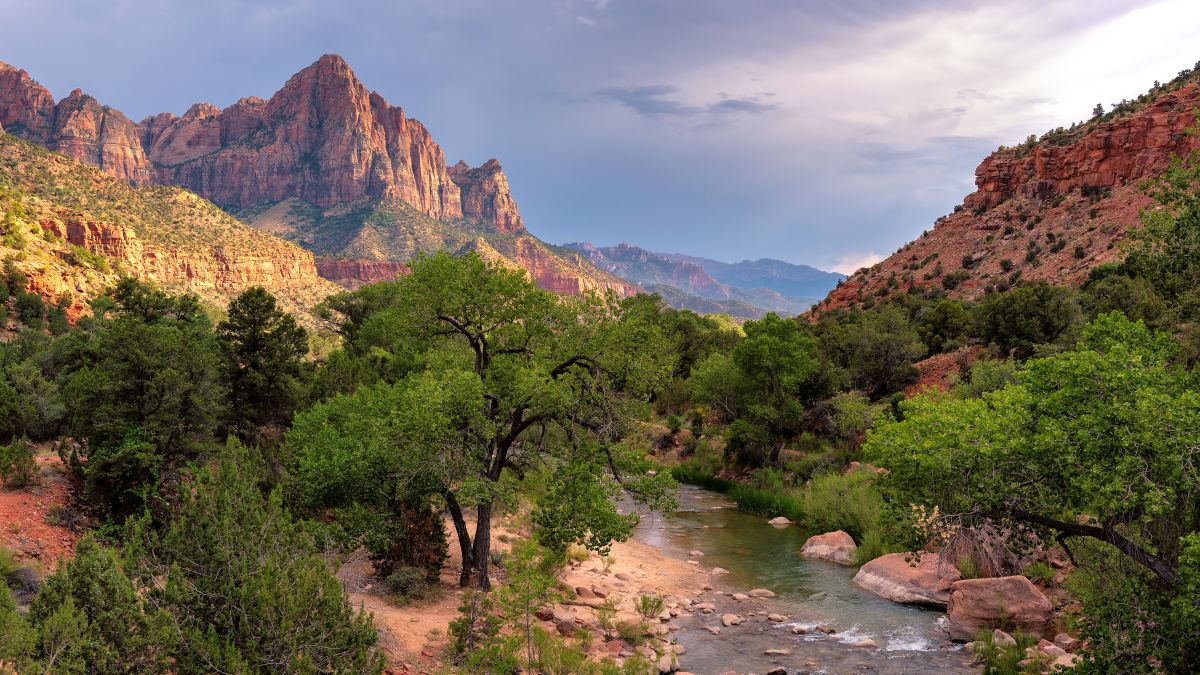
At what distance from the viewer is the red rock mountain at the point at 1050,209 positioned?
63.9 meters

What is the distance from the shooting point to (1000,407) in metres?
12.7

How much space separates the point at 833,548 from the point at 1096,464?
16596 millimetres

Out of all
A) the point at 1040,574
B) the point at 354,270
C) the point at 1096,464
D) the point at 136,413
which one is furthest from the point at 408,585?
the point at 354,270

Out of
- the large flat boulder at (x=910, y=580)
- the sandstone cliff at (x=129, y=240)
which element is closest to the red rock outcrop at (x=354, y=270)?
the sandstone cliff at (x=129, y=240)

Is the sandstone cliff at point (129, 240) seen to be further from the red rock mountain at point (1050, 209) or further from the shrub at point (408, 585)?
the red rock mountain at point (1050, 209)

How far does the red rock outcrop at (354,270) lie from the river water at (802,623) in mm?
165505

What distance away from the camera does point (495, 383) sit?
16891 mm

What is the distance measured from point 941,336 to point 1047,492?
42010 millimetres

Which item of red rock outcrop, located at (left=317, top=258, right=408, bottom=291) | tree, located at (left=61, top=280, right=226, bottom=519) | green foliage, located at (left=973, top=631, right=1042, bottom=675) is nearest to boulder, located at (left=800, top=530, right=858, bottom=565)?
green foliage, located at (left=973, top=631, right=1042, bottom=675)

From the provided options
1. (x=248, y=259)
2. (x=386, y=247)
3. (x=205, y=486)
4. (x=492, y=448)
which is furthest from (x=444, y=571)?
(x=386, y=247)

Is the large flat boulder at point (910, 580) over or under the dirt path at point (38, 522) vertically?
under

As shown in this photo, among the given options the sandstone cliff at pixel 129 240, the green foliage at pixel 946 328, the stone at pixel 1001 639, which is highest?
the sandstone cliff at pixel 129 240

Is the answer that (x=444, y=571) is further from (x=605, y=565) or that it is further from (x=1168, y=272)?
(x=1168, y=272)

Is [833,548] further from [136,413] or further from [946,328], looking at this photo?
[946,328]
